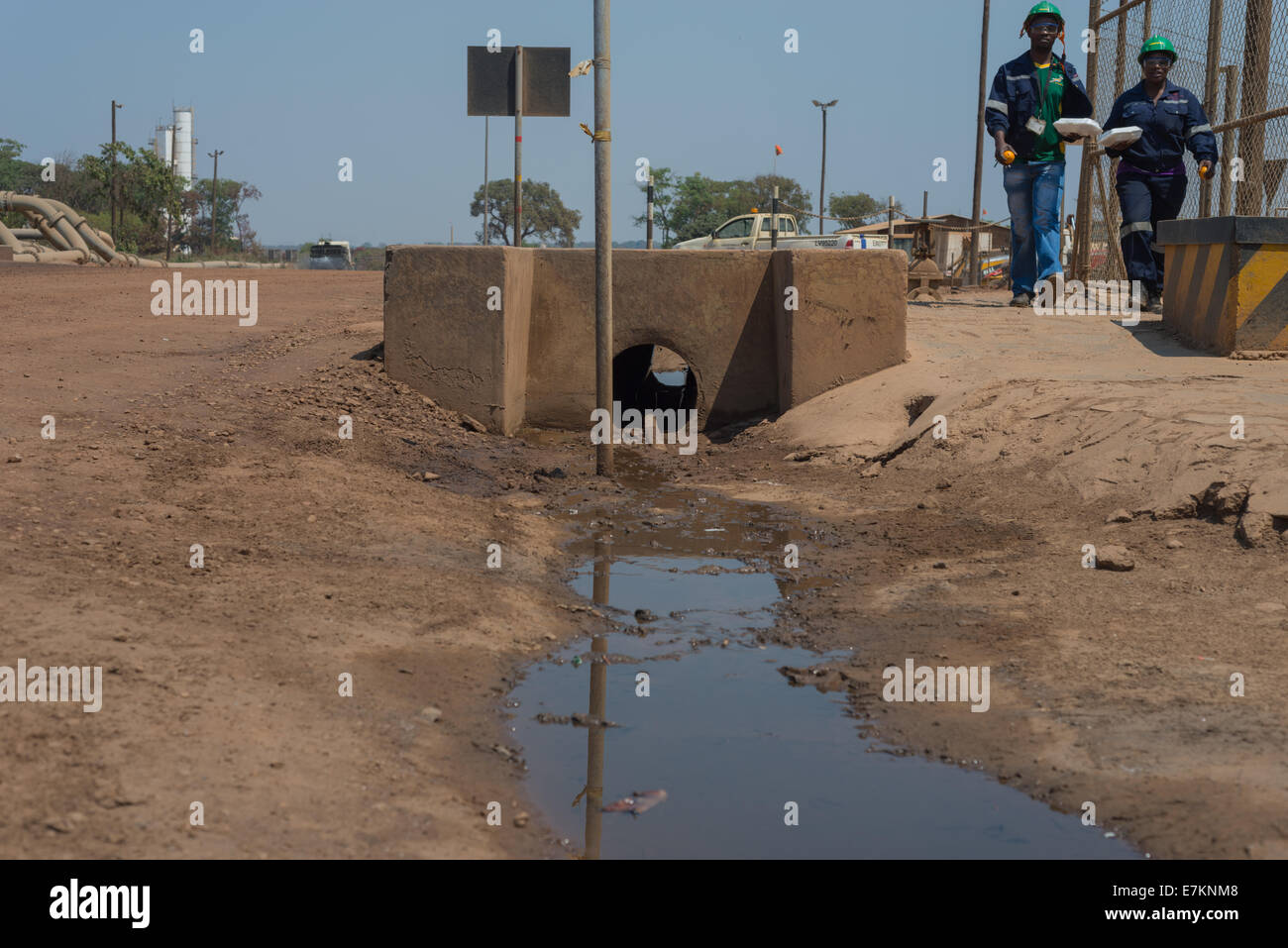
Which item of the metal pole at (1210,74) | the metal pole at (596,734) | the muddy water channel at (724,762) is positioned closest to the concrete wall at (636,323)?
the metal pole at (1210,74)

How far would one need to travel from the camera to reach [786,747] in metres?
4.12

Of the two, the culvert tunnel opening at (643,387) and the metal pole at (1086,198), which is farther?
the culvert tunnel opening at (643,387)

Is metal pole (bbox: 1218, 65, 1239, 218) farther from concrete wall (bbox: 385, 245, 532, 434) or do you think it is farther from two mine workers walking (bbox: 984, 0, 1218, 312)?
concrete wall (bbox: 385, 245, 532, 434)

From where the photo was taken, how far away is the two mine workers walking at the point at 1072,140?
33.2ft

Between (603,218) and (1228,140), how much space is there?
5.29m

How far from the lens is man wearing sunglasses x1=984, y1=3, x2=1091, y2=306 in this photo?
10688mm

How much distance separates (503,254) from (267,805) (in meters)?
6.84

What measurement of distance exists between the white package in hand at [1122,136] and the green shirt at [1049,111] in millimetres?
587

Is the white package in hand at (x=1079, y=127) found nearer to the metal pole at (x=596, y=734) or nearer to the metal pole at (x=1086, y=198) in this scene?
the metal pole at (x=1086, y=198)

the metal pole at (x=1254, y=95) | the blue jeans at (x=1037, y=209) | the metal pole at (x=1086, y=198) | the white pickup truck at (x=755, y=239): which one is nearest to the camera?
the metal pole at (x=1254, y=95)

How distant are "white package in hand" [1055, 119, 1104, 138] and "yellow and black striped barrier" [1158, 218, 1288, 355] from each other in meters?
1.91

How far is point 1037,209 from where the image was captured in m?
11.0
